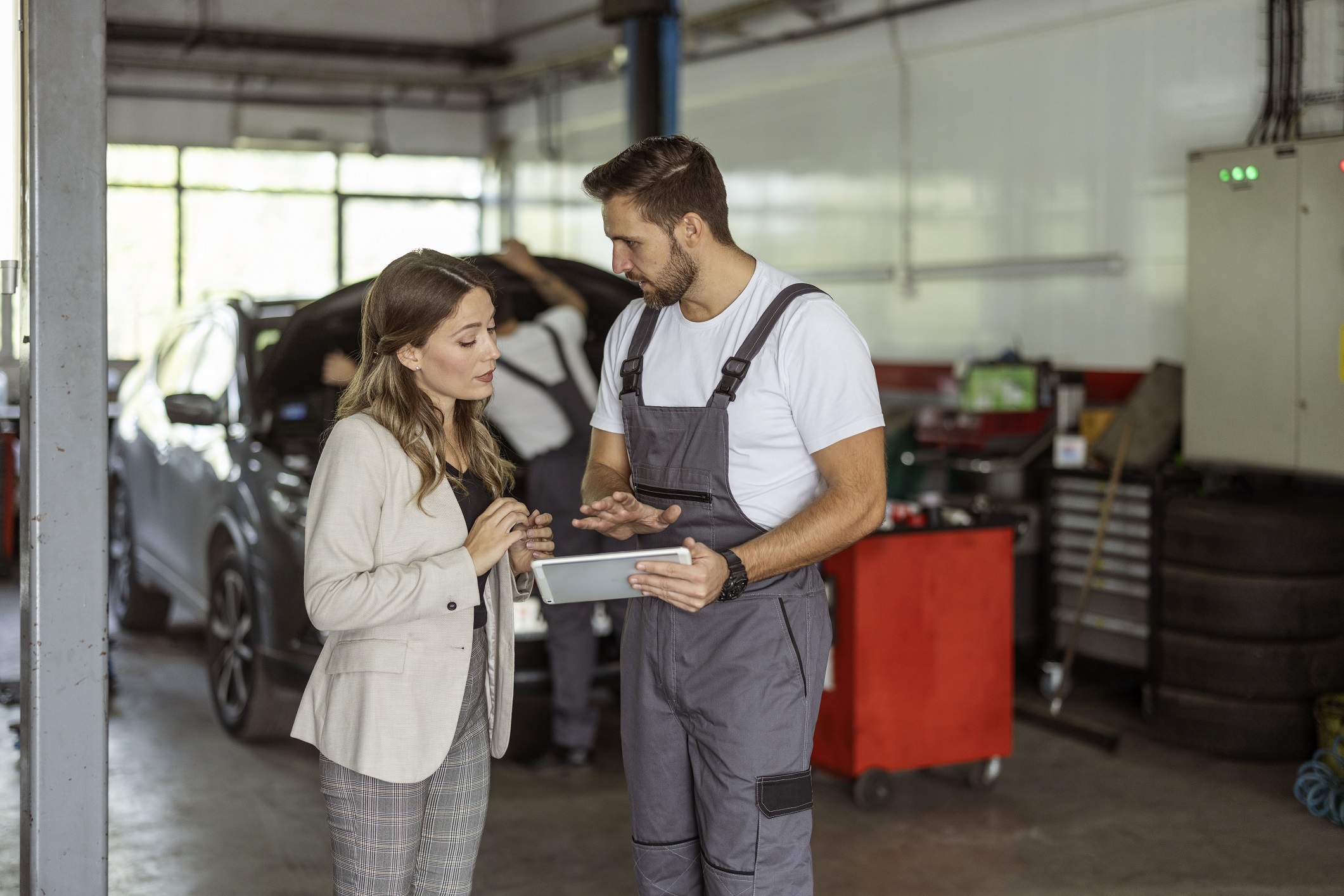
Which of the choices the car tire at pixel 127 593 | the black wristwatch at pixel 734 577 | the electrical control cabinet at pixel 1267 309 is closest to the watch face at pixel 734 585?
the black wristwatch at pixel 734 577

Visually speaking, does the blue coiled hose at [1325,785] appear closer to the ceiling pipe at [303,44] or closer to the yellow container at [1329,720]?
the yellow container at [1329,720]

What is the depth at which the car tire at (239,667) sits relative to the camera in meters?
4.57

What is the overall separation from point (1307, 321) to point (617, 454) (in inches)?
131

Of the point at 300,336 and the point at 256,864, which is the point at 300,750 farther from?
the point at 300,336

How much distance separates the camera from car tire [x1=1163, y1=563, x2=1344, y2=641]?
4676 mm

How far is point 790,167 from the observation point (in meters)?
8.84

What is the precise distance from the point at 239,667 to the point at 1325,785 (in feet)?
11.8

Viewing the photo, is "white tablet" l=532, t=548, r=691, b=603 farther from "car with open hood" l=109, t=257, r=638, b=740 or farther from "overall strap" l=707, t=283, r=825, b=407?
"car with open hood" l=109, t=257, r=638, b=740

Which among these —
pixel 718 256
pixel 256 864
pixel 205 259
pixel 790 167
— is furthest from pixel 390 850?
pixel 205 259

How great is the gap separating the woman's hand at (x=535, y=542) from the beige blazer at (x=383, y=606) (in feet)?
0.39

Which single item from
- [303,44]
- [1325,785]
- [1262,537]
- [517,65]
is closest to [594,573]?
[1325,785]

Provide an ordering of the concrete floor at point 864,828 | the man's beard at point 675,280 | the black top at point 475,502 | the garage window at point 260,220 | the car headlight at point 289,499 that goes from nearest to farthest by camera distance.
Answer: the black top at point 475,502 → the man's beard at point 675,280 → the concrete floor at point 864,828 → the car headlight at point 289,499 → the garage window at point 260,220

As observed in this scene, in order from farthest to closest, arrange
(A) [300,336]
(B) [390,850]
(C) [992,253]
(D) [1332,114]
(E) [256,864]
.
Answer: (C) [992,253] → (D) [1332,114] → (A) [300,336] → (E) [256,864] → (B) [390,850]

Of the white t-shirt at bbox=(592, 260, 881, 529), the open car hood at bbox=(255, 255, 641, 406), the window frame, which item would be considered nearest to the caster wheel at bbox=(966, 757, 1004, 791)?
the open car hood at bbox=(255, 255, 641, 406)
